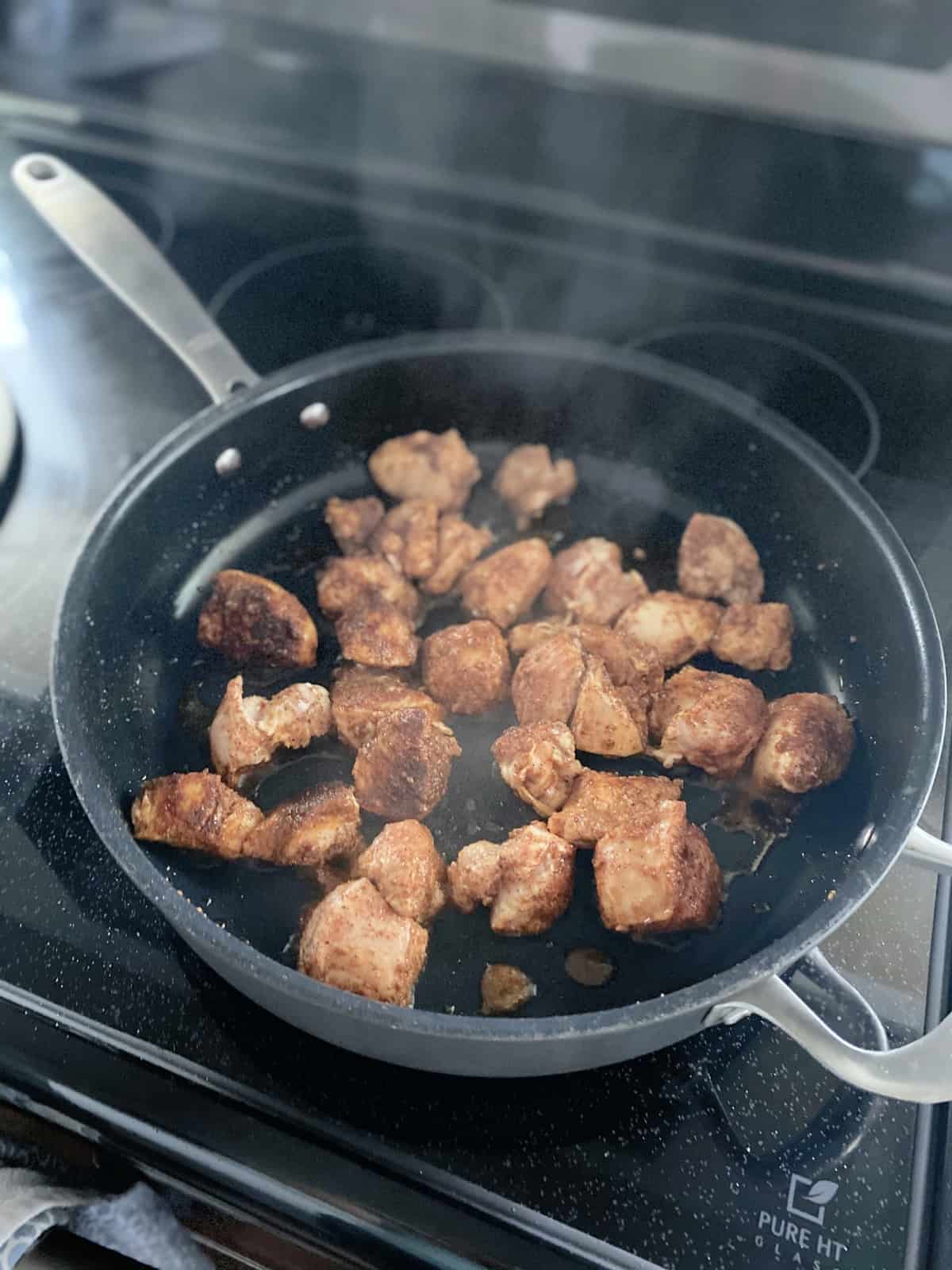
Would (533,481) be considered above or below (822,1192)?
above

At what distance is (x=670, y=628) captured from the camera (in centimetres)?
128

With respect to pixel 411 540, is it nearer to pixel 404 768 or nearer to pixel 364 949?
pixel 404 768

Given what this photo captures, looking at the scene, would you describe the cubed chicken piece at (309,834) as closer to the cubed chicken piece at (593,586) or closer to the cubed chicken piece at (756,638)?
the cubed chicken piece at (593,586)

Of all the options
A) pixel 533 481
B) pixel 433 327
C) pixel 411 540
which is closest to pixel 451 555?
pixel 411 540

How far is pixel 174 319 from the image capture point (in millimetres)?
1420

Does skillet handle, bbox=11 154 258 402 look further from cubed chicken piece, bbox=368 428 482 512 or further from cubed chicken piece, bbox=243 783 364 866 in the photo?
cubed chicken piece, bbox=243 783 364 866

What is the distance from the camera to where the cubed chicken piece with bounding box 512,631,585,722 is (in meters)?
1.19

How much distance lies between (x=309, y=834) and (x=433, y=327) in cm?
97

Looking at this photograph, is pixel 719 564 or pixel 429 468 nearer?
pixel 719 564

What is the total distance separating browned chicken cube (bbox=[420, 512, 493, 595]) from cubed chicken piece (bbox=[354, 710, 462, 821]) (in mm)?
276

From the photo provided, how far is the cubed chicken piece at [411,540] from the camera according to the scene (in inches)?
53.9

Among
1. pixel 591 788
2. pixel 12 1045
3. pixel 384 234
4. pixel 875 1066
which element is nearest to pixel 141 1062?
pixel 12 1045

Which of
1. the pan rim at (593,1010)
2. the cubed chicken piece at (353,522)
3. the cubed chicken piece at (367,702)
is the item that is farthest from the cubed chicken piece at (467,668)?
the pan rim at (593,1010)

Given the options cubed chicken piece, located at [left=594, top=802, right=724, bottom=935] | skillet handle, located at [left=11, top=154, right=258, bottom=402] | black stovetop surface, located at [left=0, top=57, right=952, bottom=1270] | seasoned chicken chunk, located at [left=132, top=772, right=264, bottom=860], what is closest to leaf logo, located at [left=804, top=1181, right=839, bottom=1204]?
black stovetop surface, located at [left=0, top=57, right=952, bottom=1270]
